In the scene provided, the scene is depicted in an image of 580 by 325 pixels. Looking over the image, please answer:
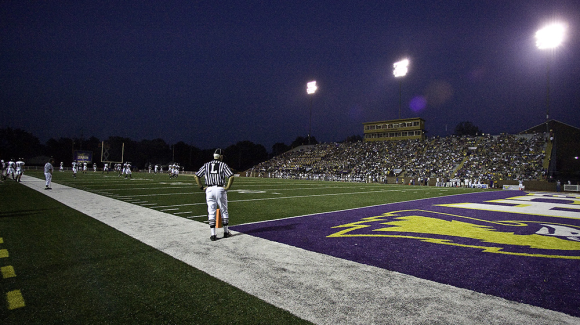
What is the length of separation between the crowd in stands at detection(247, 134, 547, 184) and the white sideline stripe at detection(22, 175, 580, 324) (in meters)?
33.2

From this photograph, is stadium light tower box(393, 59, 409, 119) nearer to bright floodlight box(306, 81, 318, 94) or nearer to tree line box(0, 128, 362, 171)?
bright floodlight box(306, 81, 318, 94)

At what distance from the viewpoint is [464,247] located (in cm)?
473

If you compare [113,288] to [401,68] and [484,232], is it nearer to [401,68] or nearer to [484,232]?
[484,232]

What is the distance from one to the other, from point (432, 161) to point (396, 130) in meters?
16.7

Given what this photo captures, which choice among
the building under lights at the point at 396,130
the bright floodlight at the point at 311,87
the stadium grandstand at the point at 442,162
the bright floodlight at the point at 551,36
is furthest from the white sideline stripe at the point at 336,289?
the building under lights at the point at 396,130

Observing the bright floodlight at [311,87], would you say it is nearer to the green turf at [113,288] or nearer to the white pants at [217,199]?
the white pants at [217,199]

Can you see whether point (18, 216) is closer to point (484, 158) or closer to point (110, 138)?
point (484, 158)

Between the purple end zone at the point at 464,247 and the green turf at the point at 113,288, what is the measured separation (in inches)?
77.0

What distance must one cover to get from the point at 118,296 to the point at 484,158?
42100mm

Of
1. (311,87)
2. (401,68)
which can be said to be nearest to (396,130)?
(401,68)

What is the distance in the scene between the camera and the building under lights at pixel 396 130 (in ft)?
168

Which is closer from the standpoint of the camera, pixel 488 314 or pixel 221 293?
pixel 488 314

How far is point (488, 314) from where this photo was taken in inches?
97.8

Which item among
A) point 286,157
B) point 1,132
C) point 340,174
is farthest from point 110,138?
point 340,174
